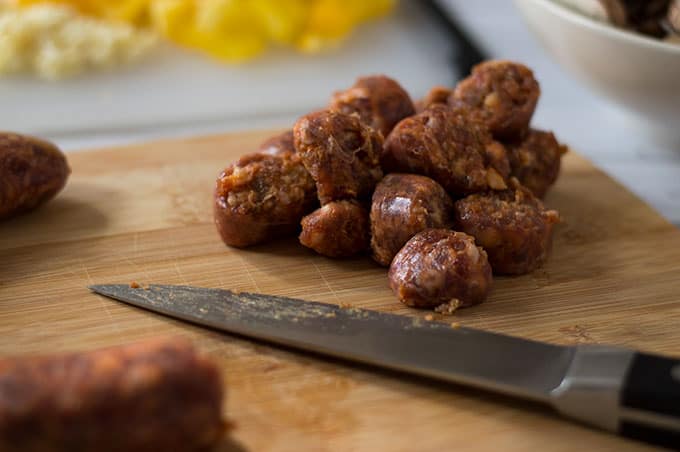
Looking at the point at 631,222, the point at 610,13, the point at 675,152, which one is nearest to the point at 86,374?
the point at 631,222

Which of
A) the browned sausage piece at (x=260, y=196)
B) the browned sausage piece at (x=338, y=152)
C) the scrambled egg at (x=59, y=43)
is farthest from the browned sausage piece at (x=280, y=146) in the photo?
the scrambled egg at (x=59, y=43)

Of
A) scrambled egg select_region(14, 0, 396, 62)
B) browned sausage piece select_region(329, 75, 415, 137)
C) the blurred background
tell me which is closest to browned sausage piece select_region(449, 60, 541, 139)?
browned sausage piece select_region(329, 75, 415, 137)

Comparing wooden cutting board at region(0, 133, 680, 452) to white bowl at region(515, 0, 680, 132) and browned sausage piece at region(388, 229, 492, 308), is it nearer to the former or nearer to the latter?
browned sausage piece at region(388, 229, 492, 308)

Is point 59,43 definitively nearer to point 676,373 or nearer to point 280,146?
point 280,146

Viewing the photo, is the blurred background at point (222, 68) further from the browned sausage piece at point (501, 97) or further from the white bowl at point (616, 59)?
the browned sausage piece at point (501, 97)

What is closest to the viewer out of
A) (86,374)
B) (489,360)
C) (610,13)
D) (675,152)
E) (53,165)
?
(86,374)

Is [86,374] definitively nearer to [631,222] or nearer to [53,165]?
[53,165]

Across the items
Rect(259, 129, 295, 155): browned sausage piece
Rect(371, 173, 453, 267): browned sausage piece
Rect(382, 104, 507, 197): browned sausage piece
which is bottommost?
Rect(371, 173, 453, 267): browned sausage piece
